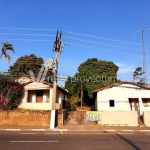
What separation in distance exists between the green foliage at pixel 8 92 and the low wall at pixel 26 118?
315 cm

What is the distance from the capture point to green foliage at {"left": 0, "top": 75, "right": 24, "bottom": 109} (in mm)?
24973

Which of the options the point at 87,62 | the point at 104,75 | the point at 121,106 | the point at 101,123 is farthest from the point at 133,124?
the point at 87,62

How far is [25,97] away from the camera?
2853 cm

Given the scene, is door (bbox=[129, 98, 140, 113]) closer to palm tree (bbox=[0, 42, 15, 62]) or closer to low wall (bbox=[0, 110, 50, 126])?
low wall (bbox=[0, 110, 50, 126])

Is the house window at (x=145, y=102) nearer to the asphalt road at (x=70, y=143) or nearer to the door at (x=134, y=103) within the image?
the door at (x=134, y=103)

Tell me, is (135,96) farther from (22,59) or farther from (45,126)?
(22,59)

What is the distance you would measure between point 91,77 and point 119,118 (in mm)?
20565

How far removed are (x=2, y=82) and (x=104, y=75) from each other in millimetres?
24021

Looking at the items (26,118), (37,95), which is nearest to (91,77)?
(37,95)

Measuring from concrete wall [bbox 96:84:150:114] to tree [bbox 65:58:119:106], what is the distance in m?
10.0

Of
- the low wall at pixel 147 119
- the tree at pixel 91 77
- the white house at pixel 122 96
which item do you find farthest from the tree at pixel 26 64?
the low wall at pixel 147 119

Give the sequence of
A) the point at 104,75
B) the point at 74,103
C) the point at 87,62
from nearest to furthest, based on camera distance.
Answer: the point at 74,103 < the point at 104,75 < the point at 87,62

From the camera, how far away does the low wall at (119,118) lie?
71.8ft

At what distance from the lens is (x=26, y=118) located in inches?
840
